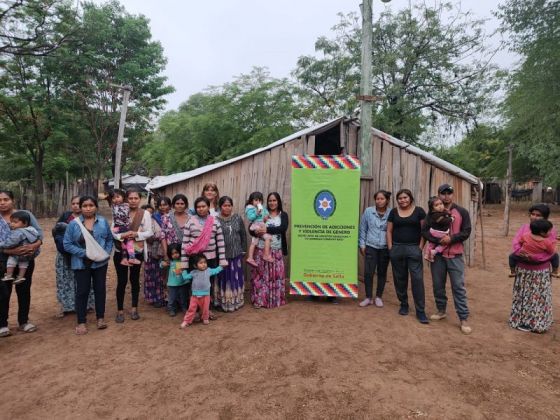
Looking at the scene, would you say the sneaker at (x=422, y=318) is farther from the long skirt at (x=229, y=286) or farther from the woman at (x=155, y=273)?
the woman at (x=155, y=273)

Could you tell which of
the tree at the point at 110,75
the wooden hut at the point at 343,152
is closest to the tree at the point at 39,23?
the tree at the point at 110,75

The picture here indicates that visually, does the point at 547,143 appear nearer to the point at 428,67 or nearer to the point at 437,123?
the point at 437,123

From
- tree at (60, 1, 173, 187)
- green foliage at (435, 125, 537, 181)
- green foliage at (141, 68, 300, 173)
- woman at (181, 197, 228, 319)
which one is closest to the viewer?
woman at (181, 197, 228, 319)

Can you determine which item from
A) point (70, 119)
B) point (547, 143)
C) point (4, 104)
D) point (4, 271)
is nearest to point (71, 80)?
point (70, 119)

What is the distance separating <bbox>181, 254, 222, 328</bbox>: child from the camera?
4.01 metres

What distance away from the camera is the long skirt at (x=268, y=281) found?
463 cm

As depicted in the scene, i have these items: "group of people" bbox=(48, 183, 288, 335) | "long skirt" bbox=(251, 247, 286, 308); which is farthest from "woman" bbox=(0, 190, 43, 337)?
"long skirt" bbox=(251, 247, 286, 308)

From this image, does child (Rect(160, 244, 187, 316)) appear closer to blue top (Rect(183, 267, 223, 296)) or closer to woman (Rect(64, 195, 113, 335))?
blue top (Rect(183, 267, 223, 296))

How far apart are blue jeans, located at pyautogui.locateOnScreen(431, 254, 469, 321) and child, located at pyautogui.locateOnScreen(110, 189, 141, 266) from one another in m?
3.73

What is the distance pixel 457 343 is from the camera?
3.63 metres

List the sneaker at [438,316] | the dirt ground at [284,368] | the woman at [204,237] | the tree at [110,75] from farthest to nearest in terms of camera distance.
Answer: the tree at [110,75]
the sneaker at [438,316]
the woman at [204,237]
the dirt ground at [284,368]

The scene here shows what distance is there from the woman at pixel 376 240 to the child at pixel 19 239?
4.14 metres

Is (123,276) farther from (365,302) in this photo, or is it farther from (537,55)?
(537,55)

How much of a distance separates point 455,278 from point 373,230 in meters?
1.17
